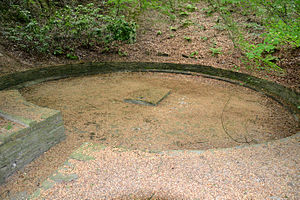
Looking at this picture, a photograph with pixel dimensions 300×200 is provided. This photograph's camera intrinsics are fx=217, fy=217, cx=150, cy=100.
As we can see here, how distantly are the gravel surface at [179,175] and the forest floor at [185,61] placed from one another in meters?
0.01

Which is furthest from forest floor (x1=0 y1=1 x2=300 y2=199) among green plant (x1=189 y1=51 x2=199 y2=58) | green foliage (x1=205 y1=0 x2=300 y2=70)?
green foliage (x1=205 y1=0 x2=300 y2=70)

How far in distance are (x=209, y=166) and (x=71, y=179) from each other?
1714 millimetres

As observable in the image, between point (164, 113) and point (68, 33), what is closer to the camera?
point (164, 113)

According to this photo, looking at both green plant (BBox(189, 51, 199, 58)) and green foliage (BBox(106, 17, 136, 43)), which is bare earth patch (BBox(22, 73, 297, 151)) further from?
green foliage (BBox(106, 17, 136, 43))

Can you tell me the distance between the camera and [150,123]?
444 centimetres

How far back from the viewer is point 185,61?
27.6 feet

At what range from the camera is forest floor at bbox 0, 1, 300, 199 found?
2.56m

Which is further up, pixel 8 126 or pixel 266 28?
pixel 266 28

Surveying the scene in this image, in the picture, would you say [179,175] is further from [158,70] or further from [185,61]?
[185,61]

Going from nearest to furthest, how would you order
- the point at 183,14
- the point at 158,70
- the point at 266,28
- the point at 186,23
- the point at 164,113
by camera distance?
1. the point at 164,113
2. the point at 266,28
3. the point at 158,70
4. the point at 186,23
5. the point at 183,14

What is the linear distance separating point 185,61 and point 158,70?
1.28m

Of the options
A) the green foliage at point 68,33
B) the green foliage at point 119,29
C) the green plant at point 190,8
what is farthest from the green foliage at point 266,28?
the green foliage at point 68,33

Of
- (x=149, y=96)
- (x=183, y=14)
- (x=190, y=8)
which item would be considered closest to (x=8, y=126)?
(x=149, y=96)

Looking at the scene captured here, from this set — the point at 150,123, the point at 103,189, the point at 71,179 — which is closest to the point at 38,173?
the point at 71,179
